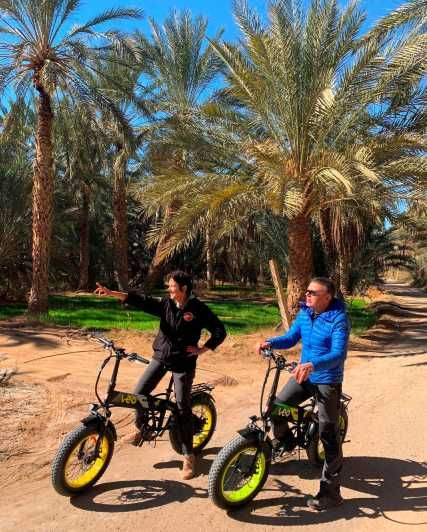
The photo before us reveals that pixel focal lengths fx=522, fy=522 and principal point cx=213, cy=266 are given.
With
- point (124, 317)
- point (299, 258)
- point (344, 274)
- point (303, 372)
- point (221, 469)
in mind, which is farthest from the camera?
point (344, 274)

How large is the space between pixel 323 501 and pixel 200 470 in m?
1.16

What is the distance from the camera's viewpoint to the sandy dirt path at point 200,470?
3688 mm

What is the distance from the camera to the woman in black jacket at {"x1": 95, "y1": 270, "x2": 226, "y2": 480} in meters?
4.40

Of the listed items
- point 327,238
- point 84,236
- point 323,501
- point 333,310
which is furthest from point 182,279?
point 84,236

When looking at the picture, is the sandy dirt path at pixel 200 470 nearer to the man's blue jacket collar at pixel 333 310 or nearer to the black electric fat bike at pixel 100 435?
the black electric fat bike at pixel 100 435

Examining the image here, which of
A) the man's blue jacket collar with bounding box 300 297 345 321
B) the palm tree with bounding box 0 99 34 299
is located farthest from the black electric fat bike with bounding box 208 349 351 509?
the palm tree with bounding box 0 99 34 299

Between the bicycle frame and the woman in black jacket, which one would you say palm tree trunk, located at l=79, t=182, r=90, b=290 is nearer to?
the woman in black jacket

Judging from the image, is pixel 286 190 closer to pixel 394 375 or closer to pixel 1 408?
pixel 394 375

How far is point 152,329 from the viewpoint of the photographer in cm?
1263

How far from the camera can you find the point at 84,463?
4000mm

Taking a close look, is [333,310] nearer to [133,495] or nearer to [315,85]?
[133,495]

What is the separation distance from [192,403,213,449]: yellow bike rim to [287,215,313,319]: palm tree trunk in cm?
709

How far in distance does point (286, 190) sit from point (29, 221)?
37.6 feet

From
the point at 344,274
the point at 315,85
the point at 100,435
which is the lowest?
the point at 100,435
